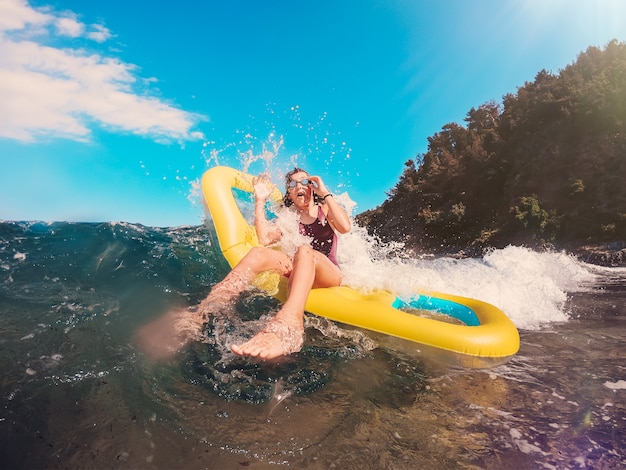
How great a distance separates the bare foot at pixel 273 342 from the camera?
208 centimetres

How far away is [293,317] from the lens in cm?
247

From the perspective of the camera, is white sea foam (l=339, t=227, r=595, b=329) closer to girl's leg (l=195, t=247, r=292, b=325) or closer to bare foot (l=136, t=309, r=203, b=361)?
girl's leg (l=195, t=247, r=292, b=325)

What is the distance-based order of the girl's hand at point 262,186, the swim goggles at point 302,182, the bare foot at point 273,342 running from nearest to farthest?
the bare foot at point 273,342
the swim goggles at point 302,182
the girl's hand at point 262,186

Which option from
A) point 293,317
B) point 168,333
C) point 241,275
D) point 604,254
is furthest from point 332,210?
point 604,254

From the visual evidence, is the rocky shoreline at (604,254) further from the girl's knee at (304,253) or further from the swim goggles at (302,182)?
the girl's knee at (304,253)

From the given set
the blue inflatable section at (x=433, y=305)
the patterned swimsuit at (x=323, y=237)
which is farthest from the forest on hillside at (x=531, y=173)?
the patterned swimsuit at (x=323, y=237)

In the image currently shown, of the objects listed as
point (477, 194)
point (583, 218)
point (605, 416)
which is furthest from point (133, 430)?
point (477, 194)

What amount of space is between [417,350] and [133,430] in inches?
76.1

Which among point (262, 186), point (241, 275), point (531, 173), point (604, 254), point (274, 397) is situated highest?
point (531, 173)

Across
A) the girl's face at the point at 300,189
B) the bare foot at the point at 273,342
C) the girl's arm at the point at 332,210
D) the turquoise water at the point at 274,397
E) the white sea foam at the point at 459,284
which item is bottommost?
the turquoise water at the point at 274,397

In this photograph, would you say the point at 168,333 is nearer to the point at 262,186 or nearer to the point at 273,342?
the point at 273,342

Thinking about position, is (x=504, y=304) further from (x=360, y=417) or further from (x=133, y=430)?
(x=133, y=430)

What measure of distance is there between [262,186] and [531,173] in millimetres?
18139

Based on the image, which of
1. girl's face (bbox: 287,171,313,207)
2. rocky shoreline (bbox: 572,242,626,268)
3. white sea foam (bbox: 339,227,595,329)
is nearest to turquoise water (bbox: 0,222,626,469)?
white sea foam (bbox: 339,227,595,329)
